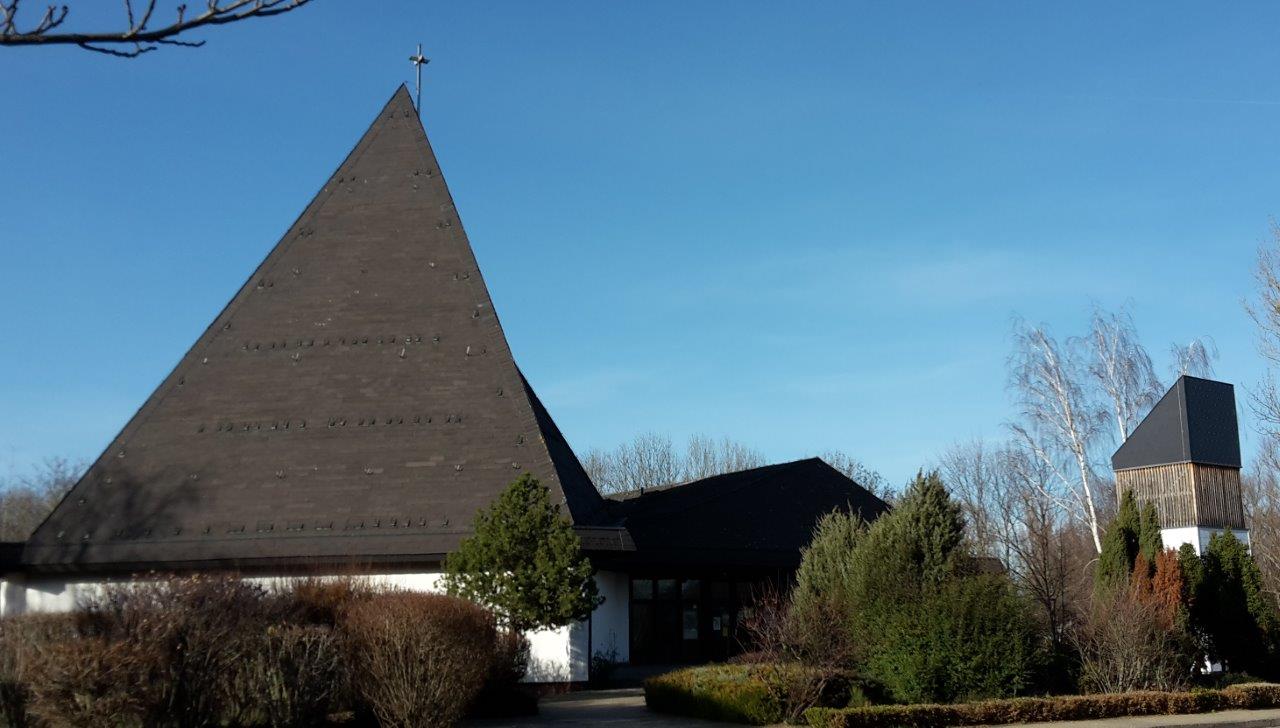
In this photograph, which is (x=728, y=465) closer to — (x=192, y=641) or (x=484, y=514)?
(x=484, y=514)

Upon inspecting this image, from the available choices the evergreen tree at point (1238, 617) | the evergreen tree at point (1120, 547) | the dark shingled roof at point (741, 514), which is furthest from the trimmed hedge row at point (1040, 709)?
the dark shingled roof at point (741, 514)

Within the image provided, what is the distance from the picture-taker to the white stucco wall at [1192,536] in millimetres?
24016

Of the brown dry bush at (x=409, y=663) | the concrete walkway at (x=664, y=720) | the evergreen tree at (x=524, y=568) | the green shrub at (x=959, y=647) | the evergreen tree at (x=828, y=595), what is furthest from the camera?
the evergreen tree at (x=524, y=568)

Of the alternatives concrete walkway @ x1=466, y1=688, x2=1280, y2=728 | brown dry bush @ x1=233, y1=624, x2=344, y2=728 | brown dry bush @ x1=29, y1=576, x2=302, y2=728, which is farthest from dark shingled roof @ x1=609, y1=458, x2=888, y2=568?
brown dry bush @ x1=29, y1=576, x2=302, y2=728

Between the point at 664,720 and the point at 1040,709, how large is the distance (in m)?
5.18

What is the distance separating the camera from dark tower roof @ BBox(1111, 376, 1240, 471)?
24984 mm

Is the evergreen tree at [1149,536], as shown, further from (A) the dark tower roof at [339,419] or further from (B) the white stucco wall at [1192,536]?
(A) the dark tower roof at [339,419]

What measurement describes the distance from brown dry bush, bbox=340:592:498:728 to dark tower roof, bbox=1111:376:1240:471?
18148mm

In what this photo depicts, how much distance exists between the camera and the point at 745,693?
15492 millimetres

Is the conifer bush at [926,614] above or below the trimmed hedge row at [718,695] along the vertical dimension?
above

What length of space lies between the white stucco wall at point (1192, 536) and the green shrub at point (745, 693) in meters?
11.6

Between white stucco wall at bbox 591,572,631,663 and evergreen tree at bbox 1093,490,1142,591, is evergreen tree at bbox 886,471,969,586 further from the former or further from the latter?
white stucco wall at bbox 591,572,631,663

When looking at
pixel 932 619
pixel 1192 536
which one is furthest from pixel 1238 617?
pixel 932 619

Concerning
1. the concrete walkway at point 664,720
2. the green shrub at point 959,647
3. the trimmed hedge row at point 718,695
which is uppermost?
the green shrub at point 959,647
